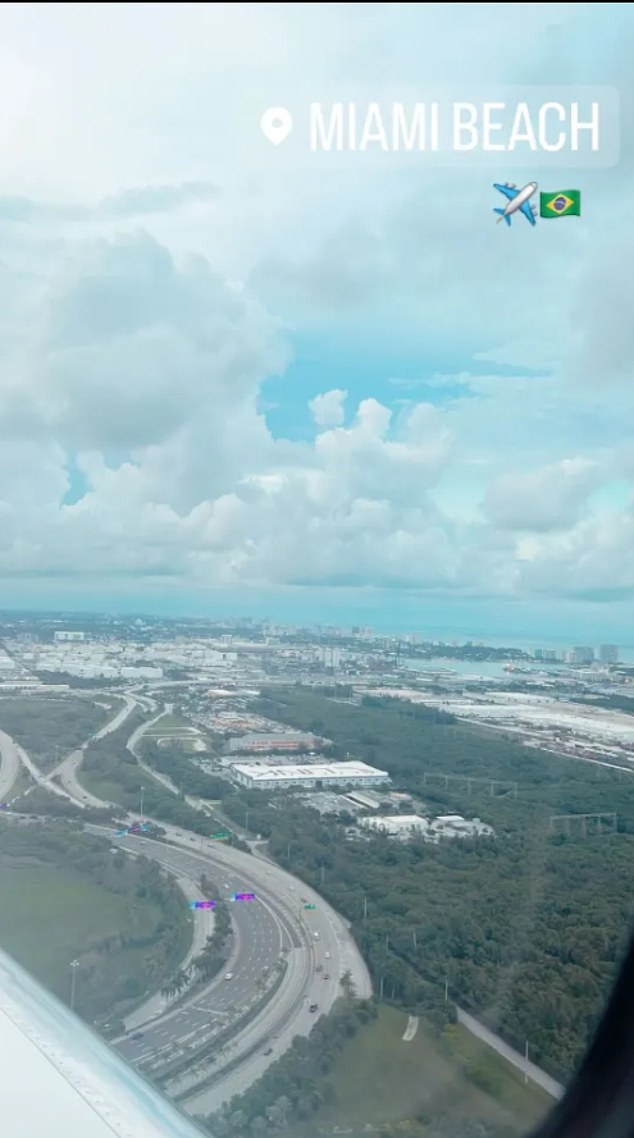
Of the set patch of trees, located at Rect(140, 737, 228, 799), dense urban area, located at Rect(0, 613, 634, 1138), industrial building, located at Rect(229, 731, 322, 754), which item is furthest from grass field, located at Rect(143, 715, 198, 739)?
industrial building, located at Rect(229, 731, 322, 754)

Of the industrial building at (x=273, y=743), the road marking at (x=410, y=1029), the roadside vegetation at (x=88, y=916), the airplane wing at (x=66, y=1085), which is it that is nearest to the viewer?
the airplane wing at (x=66, y=1085)

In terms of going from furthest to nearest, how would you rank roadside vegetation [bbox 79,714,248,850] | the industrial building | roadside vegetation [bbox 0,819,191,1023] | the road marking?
the industrial building < roadside vegetation [bbox 79,714,248,850] < roadside vegetation [bbox 0,819,191,1023] < the road marking

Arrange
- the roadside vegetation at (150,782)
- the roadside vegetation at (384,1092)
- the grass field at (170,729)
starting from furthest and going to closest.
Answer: the grass field at (170,729) → the roadside vegetation at (150,782) → the roadside vegetation at (384,1092)

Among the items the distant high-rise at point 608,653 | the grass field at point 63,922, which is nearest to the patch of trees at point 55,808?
the grass field at point 63,922

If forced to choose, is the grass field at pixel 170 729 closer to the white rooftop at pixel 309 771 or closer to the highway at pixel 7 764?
the white rooftop at pixel 309 771

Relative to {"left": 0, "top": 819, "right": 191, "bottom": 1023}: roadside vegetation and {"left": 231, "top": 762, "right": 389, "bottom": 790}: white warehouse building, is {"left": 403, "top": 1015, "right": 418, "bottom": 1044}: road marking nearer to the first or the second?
{"left": 0, "top": 819, "right": 191, "bottom": 1023}: roadside vegetation
